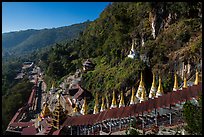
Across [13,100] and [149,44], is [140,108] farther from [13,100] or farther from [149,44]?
[13,100]

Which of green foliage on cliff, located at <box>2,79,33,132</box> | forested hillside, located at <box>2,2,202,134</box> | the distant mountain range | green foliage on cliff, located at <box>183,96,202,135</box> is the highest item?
the distant mountain range

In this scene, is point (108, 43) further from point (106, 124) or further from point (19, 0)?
point (19, 0)

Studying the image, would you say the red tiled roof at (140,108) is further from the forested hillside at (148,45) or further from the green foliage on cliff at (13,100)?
the green foliage on cliff at (13,100)

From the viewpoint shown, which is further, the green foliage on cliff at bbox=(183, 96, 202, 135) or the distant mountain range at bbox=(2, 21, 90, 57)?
the distant mountain range at bbox=(2, 21, 90, 57)

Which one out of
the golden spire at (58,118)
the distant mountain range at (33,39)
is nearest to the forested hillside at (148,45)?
the golden spire at (58,118)

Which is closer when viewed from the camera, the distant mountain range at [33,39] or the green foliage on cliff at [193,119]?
the green foliage on cliff at [193,119]

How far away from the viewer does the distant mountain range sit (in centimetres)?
10527

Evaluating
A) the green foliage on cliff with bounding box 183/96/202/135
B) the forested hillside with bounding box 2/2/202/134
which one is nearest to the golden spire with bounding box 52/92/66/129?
the green foliage on cliff with bounding box 183/96/202/135

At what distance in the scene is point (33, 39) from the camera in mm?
114500

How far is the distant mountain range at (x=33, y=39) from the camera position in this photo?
10527 cm

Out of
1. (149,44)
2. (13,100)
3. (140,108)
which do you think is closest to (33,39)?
(13,100)

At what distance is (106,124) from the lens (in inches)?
459

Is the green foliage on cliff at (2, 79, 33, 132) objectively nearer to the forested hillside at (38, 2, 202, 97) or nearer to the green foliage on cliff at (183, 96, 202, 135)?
the forested hillside at (38, 2, 202, 97)

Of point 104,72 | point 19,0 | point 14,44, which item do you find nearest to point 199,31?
point 104,72
